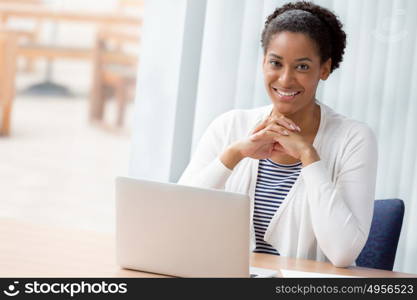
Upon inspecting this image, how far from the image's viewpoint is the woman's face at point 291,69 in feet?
7.29

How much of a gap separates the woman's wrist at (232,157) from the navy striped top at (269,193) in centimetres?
14

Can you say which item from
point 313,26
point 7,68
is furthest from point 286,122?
point 7,68

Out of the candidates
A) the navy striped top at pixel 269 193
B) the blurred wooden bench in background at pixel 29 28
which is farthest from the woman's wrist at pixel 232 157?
the blurred wooden bench in background at pixel 29 28

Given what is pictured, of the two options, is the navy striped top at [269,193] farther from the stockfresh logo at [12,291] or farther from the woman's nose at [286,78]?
the stockfresh logo at [12,291]

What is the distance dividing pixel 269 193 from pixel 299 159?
0.48 ft

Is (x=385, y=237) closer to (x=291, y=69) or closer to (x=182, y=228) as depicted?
(x=291, y=69)

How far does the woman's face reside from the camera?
2.22 metres

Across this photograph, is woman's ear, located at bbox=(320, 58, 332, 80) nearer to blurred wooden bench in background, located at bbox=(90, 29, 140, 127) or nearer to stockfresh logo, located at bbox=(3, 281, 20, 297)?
stockfresh logo, located at bbox=(3, 281, 20, 297)

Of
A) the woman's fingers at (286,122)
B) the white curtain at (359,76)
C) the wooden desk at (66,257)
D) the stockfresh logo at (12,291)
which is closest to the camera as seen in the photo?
the stockfresh logo at (12,291)

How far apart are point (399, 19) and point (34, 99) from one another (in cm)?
515

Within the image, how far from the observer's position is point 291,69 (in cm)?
223

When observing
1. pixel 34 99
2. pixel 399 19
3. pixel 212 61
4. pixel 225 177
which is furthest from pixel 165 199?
pixel 34 99

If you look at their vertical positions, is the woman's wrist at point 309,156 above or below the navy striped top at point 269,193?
above

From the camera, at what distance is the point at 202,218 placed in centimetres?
164
